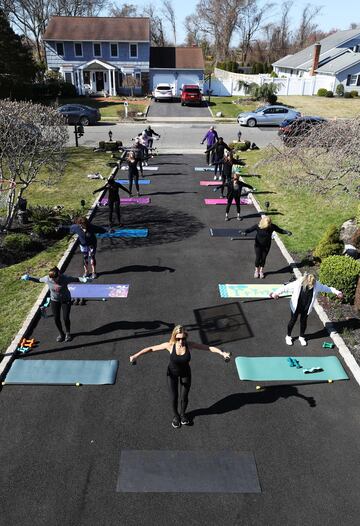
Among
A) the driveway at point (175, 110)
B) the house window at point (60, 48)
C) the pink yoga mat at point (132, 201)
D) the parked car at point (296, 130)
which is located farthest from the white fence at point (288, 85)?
the pink yoga mat at point (132, 201)

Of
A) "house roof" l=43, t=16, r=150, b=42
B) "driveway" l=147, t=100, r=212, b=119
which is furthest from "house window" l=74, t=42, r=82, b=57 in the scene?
"driveway" l=147, t=100, r=212, b=119

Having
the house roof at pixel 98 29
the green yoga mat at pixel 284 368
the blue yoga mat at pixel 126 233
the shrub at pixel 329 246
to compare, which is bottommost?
the green yoga mat at pixel 284 368

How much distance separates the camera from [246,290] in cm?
1026

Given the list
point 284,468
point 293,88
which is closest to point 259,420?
point 284,468

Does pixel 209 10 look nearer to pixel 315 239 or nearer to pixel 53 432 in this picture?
pixel 315 239

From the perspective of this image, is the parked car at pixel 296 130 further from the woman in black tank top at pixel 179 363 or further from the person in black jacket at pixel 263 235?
the woman in black tank top at pixel 179 363

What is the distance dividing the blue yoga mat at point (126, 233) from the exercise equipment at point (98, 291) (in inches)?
129

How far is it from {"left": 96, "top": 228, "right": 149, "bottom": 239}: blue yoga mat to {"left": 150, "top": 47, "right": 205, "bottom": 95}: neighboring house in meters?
39.0

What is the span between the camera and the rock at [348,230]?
508 inches

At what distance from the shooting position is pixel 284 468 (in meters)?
5.76

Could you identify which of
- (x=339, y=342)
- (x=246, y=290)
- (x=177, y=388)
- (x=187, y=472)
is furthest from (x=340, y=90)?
(x=187, y=472)

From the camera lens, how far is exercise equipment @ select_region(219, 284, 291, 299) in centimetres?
1002

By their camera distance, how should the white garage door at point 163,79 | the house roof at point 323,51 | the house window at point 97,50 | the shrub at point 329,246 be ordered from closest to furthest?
1. the shrub at point 329,246
2. the house window at point 97,50
3. the white garage door at point 163,79
4. the house roof at point 323,51

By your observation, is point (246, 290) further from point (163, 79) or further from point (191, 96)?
point (163, 79)
